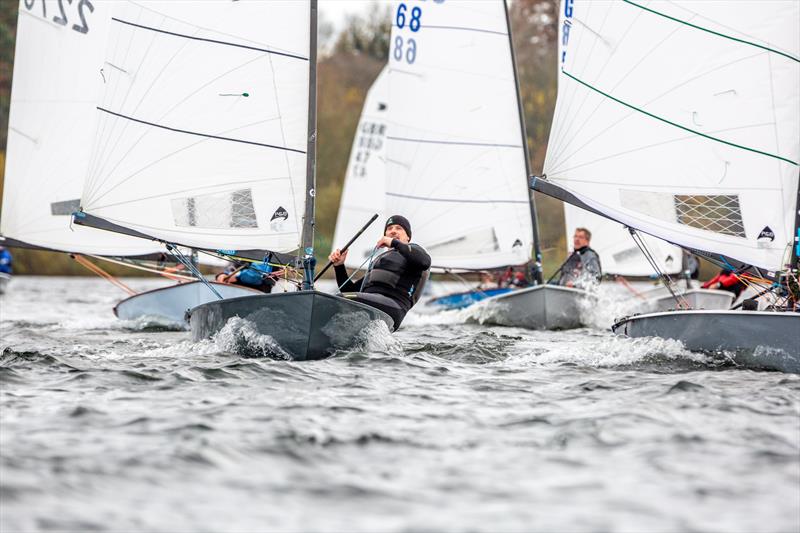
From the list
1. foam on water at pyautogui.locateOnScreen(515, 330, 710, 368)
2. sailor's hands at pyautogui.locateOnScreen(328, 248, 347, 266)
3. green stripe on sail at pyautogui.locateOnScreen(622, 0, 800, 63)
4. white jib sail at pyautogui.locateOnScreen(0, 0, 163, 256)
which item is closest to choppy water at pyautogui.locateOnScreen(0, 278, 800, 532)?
→ foam on water at pyautogui.locateOnScreen(515, 330, 710, 368)

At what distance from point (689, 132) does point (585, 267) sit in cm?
486

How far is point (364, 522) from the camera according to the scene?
3.84 metres

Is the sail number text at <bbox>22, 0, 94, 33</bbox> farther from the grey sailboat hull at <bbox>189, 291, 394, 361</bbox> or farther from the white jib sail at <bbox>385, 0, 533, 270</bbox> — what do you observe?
the grey sailboat hull at <bbox>189, 291, 394, 361</bbox>

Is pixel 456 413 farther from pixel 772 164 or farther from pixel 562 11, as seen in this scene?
pixel 562 11

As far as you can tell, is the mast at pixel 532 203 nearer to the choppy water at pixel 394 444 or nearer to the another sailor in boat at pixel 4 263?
the choppy water at pixel 394 444

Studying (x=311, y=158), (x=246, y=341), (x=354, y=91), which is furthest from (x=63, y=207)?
(x=354, y=91)

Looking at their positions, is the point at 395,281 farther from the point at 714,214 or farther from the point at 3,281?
the point at 3,281

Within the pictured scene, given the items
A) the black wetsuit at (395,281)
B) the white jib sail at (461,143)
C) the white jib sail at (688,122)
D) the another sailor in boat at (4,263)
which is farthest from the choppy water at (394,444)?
the another sailor in boat at (4,263)

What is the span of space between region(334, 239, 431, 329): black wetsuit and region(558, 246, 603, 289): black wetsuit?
536 cm

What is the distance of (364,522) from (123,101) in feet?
22.4

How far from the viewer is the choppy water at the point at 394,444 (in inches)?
155

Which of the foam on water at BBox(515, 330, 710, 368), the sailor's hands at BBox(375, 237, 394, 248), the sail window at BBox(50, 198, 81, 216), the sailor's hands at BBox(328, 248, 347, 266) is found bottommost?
the foam on water at BBox(515, 330, 710, 368)

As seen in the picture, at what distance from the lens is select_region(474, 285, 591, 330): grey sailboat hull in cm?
1356

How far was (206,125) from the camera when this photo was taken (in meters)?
9.76
